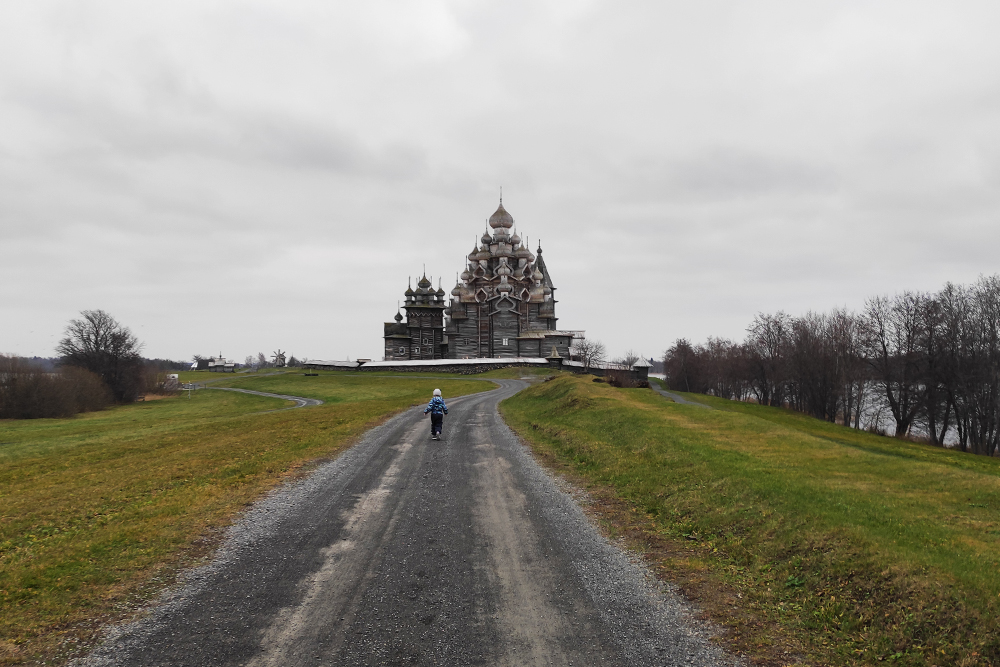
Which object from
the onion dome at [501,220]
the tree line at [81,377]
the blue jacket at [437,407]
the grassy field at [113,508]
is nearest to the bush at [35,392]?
the tree line at [81,377]

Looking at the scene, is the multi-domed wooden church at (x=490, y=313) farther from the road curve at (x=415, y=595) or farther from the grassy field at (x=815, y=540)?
the road curve at (x=415, y=595)

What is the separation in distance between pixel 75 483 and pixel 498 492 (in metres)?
12.3

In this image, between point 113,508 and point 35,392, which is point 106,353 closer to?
point 35,392

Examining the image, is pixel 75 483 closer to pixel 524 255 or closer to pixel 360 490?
pixel 360 490

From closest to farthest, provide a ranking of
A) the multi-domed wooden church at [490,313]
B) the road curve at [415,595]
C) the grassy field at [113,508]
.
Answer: the road curve at [415,595] < the grassy field at [113,508] < the multi-domed wooden church at [490,313]

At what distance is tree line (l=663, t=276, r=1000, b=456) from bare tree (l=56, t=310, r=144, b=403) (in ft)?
274

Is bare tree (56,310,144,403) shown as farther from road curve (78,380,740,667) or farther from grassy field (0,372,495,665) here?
road curve (78,380,740,667)

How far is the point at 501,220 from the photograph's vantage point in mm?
86438

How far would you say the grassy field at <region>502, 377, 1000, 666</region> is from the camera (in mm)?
5867

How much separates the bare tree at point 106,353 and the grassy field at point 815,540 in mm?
69274

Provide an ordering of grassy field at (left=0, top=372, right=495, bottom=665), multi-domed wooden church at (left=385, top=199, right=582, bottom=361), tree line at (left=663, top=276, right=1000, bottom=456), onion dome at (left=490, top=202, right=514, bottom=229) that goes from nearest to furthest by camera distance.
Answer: grassy field at (left=0, top=372, right=495, bottom=665)
tree line at (left=663, top=276, right=1000, bottom=456)
multi-domed wooden church at (left=385, top=199, right=582, bottom=361)
onion dome at (left=490, top=202, right=514, bottom=229)

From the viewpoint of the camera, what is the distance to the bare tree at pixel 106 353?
206 feet

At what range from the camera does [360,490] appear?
12.6 metres

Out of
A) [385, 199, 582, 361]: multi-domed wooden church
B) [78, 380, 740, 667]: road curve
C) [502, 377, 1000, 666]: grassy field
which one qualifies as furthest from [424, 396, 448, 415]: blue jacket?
[385, 199, 582, 361]: multi-domed wooden church
